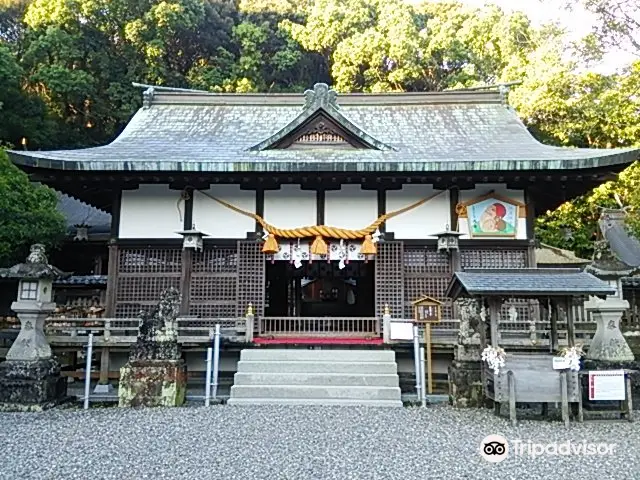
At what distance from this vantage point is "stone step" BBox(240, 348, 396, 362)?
9625 millimetres

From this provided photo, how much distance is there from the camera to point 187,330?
1038 cm

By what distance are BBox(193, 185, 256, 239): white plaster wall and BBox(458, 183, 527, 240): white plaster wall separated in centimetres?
501

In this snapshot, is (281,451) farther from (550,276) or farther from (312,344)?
(550,276)

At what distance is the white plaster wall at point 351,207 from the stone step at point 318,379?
12.7ft

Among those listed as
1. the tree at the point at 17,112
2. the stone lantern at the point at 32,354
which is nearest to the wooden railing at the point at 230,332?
the stone lantern at the point at 32,354

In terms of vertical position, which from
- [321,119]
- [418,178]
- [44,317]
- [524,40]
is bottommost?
[44,317]

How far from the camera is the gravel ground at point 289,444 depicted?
5.11m

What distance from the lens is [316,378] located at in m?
9.05

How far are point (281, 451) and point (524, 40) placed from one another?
98.3 feet

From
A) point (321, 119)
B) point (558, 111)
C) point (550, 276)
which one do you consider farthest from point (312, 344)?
point (558, 111)

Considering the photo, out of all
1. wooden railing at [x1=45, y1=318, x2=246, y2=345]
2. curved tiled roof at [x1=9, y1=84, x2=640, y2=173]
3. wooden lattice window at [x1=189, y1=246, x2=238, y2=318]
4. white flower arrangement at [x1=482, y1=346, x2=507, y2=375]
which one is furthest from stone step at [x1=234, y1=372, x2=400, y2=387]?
curved tiled roof at [x1=9, y1=84, x2=640, y2=173]

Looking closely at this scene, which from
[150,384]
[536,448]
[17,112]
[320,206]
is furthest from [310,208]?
[17,112]

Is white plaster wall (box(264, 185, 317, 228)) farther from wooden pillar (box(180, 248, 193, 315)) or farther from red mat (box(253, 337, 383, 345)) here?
red mat (box(253, 337, 383, 345))

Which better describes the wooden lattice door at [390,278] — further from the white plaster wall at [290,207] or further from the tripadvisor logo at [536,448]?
the tripadvisor logo at [536,448]
